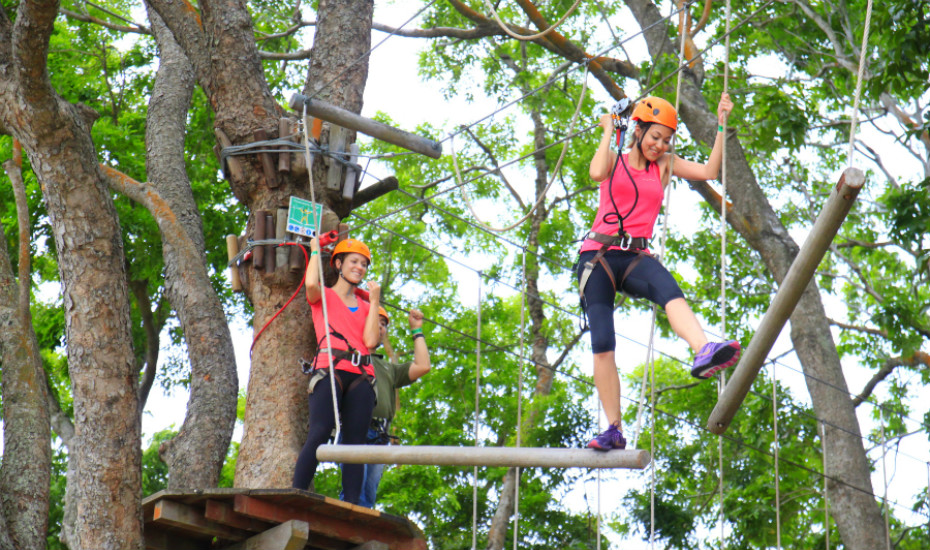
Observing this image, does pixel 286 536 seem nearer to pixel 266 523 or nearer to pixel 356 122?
pixel 266 523

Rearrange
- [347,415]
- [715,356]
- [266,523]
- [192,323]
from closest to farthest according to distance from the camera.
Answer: [715,356] < [266,523] < [347,415] < [192,323]

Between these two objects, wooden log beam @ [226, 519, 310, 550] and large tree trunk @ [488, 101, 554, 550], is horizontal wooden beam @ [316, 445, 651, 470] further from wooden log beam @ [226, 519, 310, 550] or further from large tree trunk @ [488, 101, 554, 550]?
large tree trunk @ [488, 101, 554, 550]

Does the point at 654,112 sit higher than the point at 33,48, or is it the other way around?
the point at 33,48

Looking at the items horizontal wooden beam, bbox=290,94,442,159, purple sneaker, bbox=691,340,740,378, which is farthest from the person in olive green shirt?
purple sneaker, bbox=691,340,740,378

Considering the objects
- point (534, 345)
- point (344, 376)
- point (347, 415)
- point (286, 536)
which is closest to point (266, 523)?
point (286, 536)

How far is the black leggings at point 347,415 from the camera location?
4.59 meters

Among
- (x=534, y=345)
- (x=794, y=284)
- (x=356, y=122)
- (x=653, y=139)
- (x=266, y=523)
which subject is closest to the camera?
(x=794, y=284)

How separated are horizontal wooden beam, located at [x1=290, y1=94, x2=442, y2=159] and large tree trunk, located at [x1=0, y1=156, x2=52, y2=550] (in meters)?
1.73

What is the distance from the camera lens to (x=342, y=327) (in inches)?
185

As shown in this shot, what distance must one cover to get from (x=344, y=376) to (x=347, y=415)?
0.17 m

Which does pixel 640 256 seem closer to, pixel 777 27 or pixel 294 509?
pixel 294 509

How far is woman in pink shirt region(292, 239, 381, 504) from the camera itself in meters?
4.57

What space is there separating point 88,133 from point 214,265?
592 centimetres

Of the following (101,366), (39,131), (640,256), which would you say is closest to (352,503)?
(101,366)
